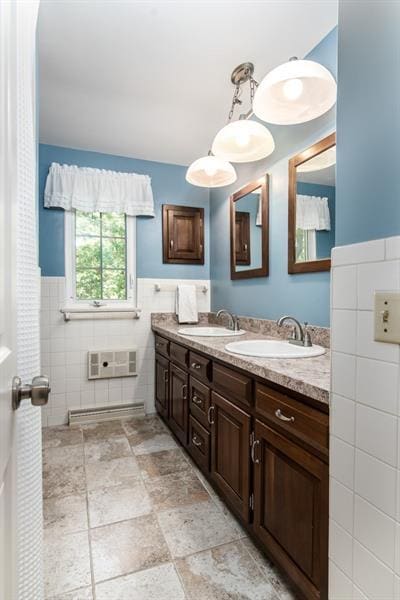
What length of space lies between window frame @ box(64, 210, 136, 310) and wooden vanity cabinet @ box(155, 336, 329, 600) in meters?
1.27

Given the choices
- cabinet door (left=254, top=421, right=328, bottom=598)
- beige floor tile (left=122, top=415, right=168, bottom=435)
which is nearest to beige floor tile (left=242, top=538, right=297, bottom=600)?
cabinet door (left=254, top=421, right=328, bottom=598)

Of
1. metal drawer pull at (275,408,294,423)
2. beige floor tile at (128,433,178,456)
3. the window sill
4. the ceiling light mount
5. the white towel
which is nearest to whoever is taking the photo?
metal drawer pull at (275,408,294,423)

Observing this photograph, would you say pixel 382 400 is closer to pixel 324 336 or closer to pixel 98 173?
pixel 324 336

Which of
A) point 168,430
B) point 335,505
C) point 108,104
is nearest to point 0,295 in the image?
point 335,505

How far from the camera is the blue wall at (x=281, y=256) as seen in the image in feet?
5.36

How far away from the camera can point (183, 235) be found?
3.06 metres

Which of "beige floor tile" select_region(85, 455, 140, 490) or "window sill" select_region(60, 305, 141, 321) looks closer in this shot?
"beige floor tile" select_region(85, 455, 140, 490)

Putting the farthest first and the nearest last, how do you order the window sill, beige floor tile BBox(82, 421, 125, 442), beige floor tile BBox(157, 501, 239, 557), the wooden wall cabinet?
the wooden wall cabinet < the window sill < beige floor tile BBox(82, 421, 125, 442) < beige floor tile BBox(157, 501, 239, 557)

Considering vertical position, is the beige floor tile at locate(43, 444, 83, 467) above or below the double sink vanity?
below

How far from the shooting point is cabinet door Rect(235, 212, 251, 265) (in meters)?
2.39

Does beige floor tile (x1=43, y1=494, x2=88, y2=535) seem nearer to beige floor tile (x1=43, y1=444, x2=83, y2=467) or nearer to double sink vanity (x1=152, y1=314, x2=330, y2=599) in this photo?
beige floor tile (x1=43, y1=444, x2=83, y2=467)

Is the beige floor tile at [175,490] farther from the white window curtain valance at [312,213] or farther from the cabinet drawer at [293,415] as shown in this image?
the white window curtain valance at [312,213]

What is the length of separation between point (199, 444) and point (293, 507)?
35.8 inches

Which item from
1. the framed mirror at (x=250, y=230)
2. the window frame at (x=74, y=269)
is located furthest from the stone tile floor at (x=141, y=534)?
the framed mirror at (x=250, y=230)
